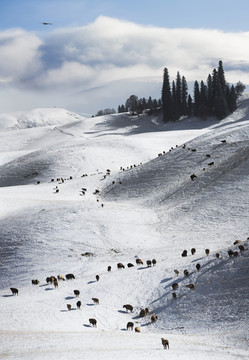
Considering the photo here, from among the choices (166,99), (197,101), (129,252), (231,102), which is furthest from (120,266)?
(231,102)

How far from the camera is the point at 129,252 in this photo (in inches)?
1331

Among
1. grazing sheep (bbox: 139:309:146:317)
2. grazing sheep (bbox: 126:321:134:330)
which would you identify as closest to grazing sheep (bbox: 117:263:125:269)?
grazing sheep (bbox: 139:309:146:317)


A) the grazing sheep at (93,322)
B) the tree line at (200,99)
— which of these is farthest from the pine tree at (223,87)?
the grazing sheep at (93,322)

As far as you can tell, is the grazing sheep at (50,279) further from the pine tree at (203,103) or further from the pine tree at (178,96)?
the pine tree at (178,96)

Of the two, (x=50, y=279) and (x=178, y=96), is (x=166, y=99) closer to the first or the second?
(x=178, y=96)

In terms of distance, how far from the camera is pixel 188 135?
9669 centimetres

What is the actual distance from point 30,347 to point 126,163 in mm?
54956

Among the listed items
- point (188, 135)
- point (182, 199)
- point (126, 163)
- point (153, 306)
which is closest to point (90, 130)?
point (188, 135)

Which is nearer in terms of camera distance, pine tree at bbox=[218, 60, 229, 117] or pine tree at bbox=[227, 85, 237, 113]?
pine tree at bbox=[218, 60, 229, 117]

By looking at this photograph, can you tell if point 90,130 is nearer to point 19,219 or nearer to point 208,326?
point 19,219

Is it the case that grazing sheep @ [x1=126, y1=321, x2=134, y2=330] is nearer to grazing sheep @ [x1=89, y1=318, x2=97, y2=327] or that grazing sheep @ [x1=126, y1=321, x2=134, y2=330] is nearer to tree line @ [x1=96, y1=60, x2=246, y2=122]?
grazing sheep @ [x1=89, y1=318, x2=97, y2=327]

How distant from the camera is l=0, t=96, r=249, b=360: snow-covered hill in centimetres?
1873

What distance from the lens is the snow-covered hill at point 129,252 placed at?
18734mm

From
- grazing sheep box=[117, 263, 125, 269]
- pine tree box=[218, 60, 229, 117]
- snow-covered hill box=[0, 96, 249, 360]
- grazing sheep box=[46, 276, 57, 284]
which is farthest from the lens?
pine tree box=[218, 60, 229, 117]
